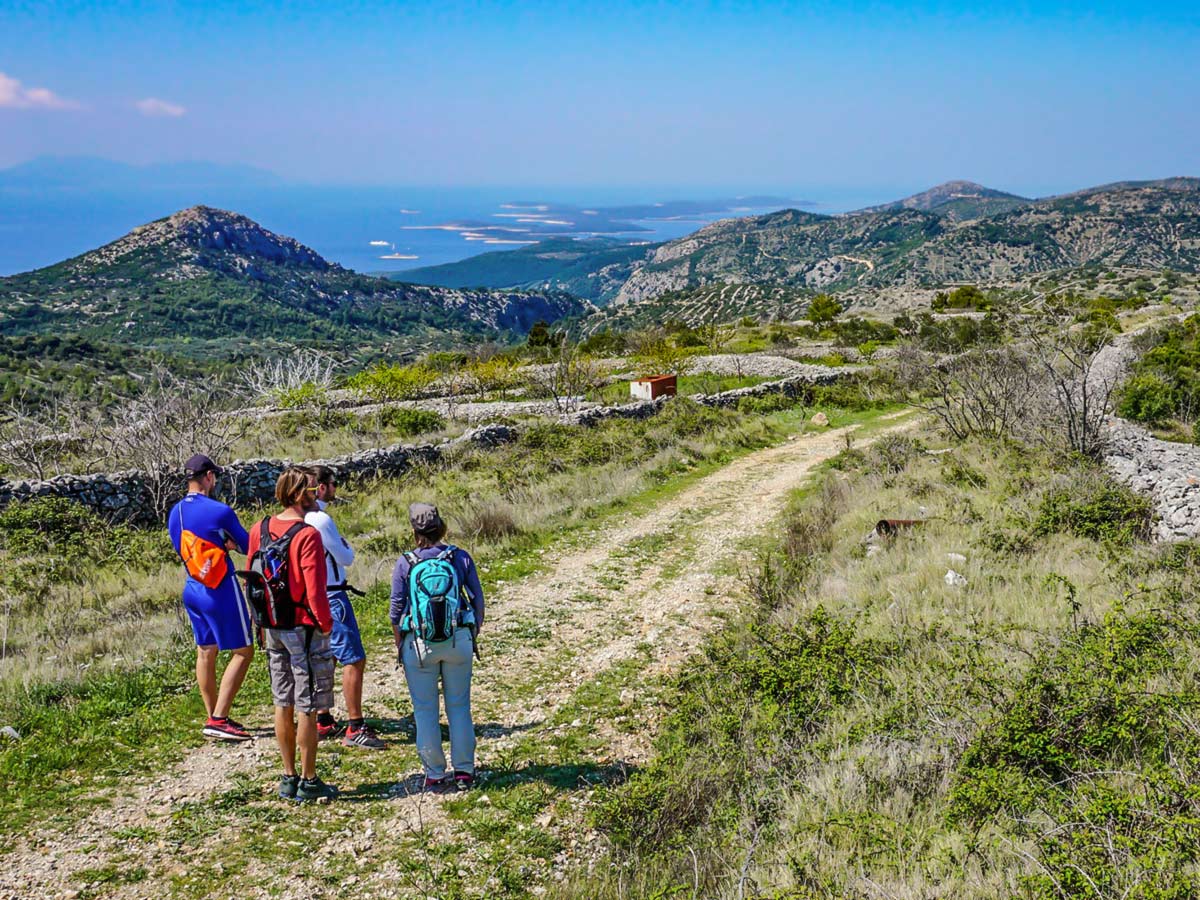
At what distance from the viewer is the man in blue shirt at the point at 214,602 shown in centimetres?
475

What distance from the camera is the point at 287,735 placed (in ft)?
14.0

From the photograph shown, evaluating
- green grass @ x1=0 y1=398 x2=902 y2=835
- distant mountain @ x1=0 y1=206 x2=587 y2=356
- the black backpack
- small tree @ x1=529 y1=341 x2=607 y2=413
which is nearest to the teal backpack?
the black backpack

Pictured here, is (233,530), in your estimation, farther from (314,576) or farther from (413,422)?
(413,422)

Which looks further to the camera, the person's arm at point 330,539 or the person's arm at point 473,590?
the person's arm at point 330,539

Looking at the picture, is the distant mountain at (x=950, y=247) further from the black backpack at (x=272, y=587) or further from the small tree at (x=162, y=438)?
the black backpack at (x=272, y=587)

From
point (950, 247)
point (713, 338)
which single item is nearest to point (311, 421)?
point (713, 338)

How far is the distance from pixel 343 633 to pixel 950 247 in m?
154

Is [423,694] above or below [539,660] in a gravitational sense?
above

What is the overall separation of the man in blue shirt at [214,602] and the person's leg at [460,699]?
1640mm

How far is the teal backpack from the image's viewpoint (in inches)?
161

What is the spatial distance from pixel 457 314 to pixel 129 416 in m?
133

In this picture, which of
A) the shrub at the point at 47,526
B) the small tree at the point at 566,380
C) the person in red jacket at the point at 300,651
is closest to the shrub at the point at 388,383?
the small tree at the point at 566,380

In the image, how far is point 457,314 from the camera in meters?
143

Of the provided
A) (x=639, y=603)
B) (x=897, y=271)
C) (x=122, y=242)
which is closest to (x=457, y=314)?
(x=122, y=242)
